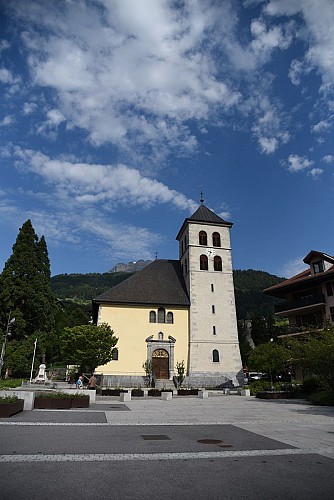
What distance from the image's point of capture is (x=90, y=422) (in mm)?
12828

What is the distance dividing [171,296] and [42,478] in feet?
124

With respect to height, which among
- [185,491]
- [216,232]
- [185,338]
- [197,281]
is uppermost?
[216,232]

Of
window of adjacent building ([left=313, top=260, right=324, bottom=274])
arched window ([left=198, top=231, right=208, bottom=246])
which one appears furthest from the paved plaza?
arched window ([left=198, top=231, right=208, bottom=246])

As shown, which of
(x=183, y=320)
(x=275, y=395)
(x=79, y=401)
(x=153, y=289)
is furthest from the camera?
(x=153, y=289)

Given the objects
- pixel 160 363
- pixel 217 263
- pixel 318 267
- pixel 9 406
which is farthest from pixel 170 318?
pixel 9 406

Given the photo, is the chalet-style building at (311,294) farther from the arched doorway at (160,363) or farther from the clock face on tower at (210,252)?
the arched doorway at (160,363)

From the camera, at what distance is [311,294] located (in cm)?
3747

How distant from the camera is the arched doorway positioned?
40031 millimetres

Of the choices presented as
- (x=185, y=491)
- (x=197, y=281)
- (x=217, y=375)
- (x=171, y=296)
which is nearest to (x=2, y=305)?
(x=171, y=296)

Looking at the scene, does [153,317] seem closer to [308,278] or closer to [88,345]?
[88,345]

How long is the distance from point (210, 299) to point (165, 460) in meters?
36.4

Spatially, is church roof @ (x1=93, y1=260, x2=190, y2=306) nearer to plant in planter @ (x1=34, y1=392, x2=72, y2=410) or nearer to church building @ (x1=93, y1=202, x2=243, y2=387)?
church building @ (x1=93, y1=202, x2=243, y2=387)

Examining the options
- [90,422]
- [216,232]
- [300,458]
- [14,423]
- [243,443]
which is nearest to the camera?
[300,458]

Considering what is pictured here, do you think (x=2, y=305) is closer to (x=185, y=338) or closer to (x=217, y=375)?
(x=185, y=338)
